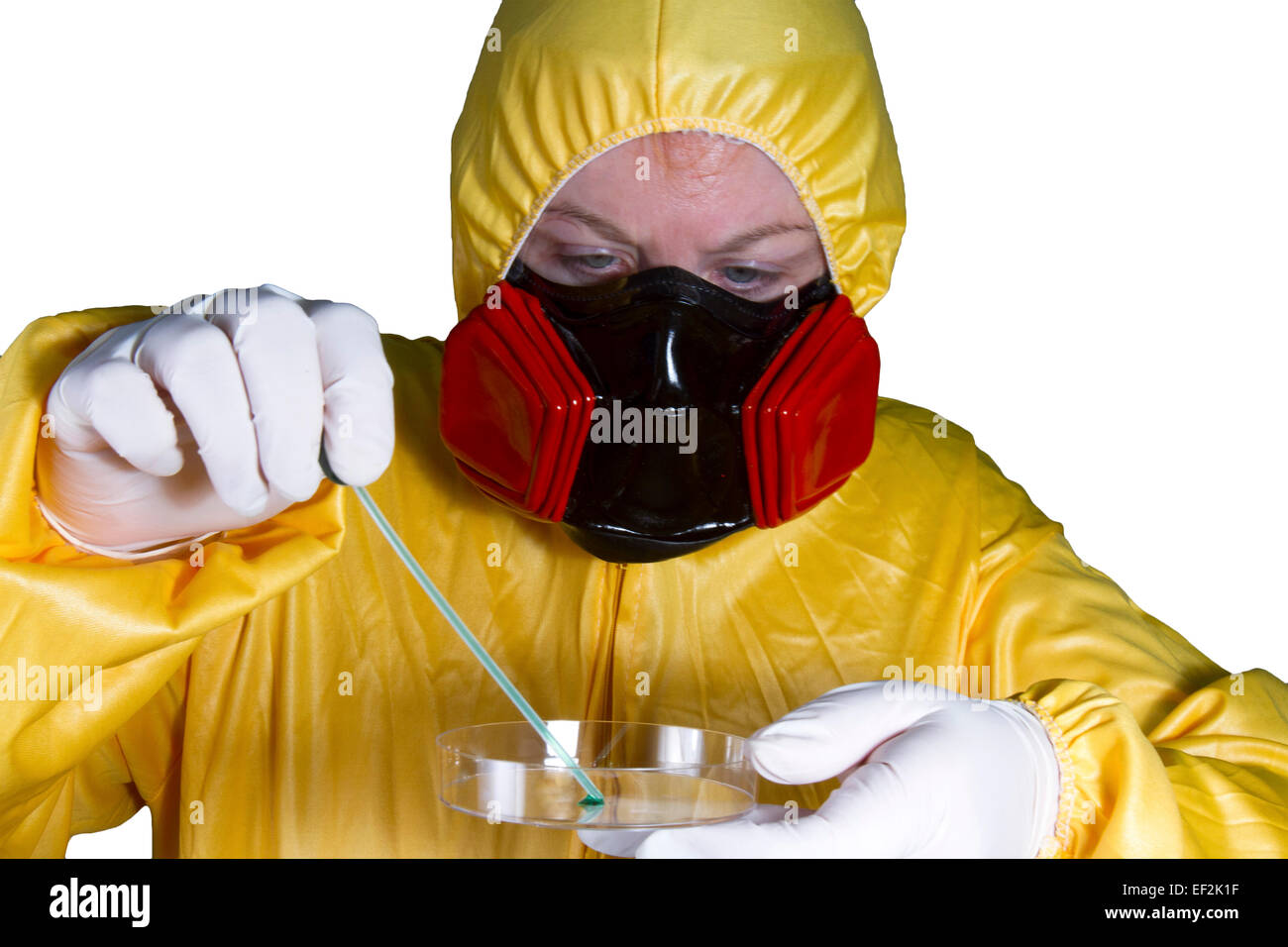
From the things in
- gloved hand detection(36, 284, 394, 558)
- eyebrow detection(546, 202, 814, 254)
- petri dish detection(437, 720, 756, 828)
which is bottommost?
petri dish detection(437, 720, 756, 828)

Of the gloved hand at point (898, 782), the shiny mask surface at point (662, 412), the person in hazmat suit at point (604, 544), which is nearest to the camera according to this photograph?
the gloved hand at point (898, 782)

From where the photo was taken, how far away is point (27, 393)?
1.73m

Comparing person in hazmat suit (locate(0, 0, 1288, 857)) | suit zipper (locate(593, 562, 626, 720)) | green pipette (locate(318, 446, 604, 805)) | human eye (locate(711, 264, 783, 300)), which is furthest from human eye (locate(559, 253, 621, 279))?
green pipette (locate(318, 446, 604, 805))

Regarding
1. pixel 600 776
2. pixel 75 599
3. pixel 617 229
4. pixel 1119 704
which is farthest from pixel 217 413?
pixel 1119 704

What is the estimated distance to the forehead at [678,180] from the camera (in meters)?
2.07

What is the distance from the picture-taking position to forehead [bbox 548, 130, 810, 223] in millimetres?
2066

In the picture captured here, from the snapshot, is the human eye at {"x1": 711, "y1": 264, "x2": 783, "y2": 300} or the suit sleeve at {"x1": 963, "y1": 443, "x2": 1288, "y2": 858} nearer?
the suit sleeve at {"x1": 963, "y1": 443, "x2": 1288, "y2": 858}

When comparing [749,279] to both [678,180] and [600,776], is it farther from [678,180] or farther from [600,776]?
[600,776]

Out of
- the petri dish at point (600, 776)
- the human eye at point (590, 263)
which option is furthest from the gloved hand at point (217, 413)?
the human eye at point (590, 263)

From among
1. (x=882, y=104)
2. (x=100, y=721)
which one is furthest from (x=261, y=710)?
(x=882, y=104)

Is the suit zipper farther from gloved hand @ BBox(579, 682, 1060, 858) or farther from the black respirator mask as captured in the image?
gloved hand @ BBox(579, 682, 1060, 858)

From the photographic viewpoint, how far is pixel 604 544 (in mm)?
2061

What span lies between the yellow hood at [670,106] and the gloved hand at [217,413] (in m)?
0.54

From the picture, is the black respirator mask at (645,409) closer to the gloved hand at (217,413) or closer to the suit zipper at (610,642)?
the suit zipper at (610,642)
